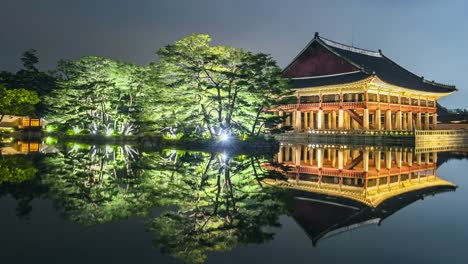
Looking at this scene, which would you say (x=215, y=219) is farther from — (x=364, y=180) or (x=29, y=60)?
(x=29, y=60)

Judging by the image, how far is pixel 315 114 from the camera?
186 feet

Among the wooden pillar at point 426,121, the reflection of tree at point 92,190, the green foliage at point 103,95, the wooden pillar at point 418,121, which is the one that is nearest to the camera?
the reflection of tree at point 92,190

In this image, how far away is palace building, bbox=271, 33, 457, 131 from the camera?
150ft

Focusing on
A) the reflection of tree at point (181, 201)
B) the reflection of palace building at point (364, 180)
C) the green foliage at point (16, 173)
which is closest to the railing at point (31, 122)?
the green foliage at point (16, 173)

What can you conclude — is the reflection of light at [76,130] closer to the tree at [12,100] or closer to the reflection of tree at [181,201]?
the tree at [12,100]

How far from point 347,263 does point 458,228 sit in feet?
14.0

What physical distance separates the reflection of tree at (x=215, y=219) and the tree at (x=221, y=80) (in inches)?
656

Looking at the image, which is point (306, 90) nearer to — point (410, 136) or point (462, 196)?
point (410, 136)

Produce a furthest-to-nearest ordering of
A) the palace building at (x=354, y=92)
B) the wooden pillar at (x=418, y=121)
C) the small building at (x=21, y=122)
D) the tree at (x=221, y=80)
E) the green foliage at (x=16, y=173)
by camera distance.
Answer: the small building at (x=21, y=122), the wooden pillar at (x=418, y=121), the palace building at (x=354, y=92), the tree at (x=221, y=80), the green foliage at (x=16, y=173)

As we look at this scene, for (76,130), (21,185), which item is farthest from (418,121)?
(21,185)

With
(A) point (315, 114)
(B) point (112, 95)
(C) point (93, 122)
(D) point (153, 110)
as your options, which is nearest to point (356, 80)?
(A) point (315, 114)

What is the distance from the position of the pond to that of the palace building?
27879 millimetres

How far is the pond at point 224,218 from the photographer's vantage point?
6.79 meters

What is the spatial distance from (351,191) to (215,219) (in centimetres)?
730
